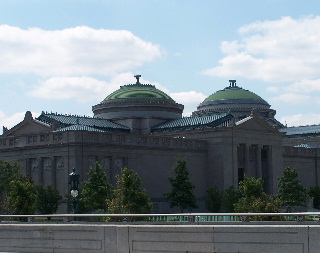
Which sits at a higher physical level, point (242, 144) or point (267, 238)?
point (242, 144)

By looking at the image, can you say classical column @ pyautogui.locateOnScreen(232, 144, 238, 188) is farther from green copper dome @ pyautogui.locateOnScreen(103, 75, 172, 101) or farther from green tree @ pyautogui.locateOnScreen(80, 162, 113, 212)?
green tree @ pyautogui.locateOnScreen(80, 162, 113, 212)

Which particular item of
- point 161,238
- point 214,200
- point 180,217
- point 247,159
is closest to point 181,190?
point 214,200

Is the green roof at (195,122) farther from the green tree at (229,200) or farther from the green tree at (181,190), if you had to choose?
the green tree at (181,190)

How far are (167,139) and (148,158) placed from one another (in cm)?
419

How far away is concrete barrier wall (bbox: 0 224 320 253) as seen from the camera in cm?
2069

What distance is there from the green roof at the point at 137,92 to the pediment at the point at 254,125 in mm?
15577

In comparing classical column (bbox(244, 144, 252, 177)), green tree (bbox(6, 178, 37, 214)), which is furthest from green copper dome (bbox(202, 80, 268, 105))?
green tree (bbox(6, 178, 37, 214))

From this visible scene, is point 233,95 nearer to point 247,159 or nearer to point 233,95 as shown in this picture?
point 233,95

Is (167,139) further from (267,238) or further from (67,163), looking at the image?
(267,238)

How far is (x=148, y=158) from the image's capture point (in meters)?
87.2

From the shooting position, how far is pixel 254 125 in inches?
3939

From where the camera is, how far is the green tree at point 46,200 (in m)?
73.9

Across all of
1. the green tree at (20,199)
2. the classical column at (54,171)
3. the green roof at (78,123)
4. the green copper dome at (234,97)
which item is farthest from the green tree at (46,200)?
the green copper dome at (234,97)

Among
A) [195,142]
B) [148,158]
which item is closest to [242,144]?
[195,142]
